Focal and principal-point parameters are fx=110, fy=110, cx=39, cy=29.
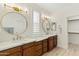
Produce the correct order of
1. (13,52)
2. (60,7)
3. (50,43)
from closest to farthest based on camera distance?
(13,52), (60,7), (50,43)

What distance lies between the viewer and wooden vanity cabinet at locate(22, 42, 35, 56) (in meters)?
1.91

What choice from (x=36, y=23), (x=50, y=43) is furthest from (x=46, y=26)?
(x=50, y=43)

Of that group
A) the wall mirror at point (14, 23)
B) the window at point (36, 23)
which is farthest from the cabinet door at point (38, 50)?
the wall mirror at point (14, 23)

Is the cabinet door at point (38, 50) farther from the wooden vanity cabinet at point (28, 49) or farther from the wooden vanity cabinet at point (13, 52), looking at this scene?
the wooden vanity cabinet at point (13, 52)

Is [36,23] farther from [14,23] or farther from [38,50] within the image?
[38,50]

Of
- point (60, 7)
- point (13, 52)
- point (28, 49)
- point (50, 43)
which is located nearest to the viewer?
point (13, 52)

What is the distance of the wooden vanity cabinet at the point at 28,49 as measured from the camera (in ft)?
6.28

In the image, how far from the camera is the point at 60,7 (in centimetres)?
187

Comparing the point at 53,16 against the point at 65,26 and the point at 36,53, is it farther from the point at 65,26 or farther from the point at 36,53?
the point at 36,53

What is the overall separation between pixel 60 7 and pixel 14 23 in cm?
83

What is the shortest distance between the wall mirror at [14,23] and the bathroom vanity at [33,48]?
283mm

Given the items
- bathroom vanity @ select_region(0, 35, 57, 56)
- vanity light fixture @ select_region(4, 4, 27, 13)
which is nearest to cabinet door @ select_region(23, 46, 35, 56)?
bathroom vanity @ select_region(0, 35, 57, 56)

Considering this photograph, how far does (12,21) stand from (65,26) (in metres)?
0.91

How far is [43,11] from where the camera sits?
1903mm
